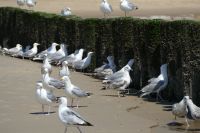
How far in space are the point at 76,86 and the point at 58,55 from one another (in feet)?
18.0

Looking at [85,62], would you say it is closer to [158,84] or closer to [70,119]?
[158,84]

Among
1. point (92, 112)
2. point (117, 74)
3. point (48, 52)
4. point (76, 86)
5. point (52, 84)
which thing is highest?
point (48, 52)

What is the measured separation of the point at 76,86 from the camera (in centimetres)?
1841

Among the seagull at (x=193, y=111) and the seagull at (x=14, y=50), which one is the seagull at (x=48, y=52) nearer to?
the seagull at (x=14, y=50)

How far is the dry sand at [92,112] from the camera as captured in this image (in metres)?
13.2

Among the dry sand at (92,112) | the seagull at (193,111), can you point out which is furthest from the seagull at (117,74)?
the seagull at (193,111)

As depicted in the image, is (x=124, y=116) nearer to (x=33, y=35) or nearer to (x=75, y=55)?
(x=75, y=55)

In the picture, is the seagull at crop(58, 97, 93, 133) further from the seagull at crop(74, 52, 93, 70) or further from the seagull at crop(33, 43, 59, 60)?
the seagull at crop(33, 43, 59, 60)

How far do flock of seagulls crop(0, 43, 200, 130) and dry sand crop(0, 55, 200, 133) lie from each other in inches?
12.2

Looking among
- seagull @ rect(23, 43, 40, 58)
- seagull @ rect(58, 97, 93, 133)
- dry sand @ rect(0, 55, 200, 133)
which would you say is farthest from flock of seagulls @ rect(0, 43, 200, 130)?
dry sand @ rect(0, 55, 200, 133)

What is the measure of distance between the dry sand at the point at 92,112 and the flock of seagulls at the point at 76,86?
310 mm

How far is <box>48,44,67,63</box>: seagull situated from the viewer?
77.6 ft

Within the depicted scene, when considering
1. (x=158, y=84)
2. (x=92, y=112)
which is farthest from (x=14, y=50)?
(x=92, y=112)

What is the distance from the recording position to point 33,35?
28.0 metres
